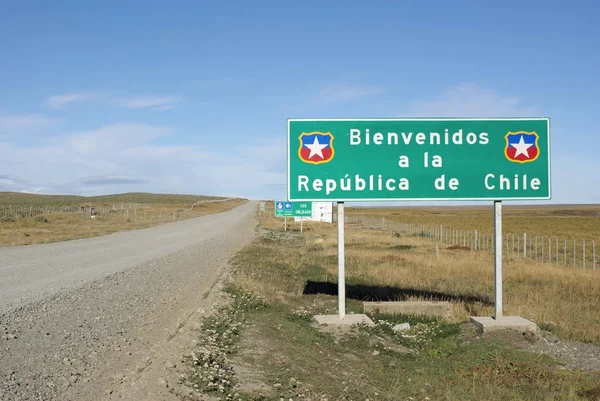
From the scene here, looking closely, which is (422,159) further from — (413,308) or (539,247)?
(539,247)

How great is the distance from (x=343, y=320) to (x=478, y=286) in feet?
24.6

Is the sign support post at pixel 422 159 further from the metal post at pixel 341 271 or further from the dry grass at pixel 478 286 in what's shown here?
the dry grass at pixel 478 286

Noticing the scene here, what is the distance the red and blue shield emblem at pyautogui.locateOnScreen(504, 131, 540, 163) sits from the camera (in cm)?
1156

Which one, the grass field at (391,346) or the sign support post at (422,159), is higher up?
the sign support post at (422,159)

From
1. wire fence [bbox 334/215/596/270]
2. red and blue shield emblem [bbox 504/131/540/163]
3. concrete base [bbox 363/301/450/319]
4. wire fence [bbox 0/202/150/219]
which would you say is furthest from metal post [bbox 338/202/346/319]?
wire fence [bbox 0/202/150/219]

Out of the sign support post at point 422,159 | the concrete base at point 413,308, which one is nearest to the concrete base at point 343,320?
the concrete base at point 413,308

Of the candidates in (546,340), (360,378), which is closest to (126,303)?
(360,378)

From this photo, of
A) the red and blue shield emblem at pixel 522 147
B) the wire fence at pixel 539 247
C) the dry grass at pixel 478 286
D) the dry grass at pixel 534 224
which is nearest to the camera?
the red and blue shield emblem at pixel 522 147

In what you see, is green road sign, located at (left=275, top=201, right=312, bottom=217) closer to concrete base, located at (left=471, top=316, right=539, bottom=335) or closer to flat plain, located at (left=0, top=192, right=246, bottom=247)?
flat plain, located at (left=0, top=192, right=246, bottom=247)

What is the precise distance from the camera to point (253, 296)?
41.4ft

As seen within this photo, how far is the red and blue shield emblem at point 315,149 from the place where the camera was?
11.4 meters

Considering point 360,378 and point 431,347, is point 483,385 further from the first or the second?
point 431,347

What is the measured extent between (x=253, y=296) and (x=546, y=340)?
5.74m

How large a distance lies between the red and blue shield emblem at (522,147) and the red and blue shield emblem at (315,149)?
3460mm
